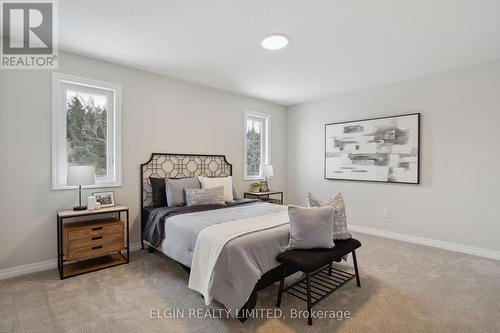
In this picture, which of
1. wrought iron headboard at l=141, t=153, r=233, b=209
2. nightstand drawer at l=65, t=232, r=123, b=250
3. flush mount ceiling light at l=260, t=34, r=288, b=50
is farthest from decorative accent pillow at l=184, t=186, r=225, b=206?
flush mount ceiling light at l=260, t=34, r=288, b=50

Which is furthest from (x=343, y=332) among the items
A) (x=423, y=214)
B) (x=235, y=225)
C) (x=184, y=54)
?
(x=184, y=54)

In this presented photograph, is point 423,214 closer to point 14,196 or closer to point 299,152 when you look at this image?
point 299,152

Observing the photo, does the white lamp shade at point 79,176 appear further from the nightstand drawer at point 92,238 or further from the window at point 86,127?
the nightstand drawer at point 92,238

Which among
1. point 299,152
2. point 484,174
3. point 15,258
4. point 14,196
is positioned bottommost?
point 15,258

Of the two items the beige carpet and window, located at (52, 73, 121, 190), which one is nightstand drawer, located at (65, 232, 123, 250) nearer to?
the beige carpet

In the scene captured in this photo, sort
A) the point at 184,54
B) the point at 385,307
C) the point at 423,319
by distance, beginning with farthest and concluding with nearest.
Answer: the point at 184,54, the point at 385,307, the point at 423,319

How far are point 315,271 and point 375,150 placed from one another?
279cm

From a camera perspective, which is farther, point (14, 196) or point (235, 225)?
point (14, 196)

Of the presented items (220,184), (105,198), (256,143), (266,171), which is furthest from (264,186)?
(105,198)

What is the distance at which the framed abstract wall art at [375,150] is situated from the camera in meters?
3.98

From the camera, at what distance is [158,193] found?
356 centimetres

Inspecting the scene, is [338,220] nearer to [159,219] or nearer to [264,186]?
[159,219]

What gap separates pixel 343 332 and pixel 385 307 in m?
0.57

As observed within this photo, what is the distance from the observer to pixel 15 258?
9.16 feet
